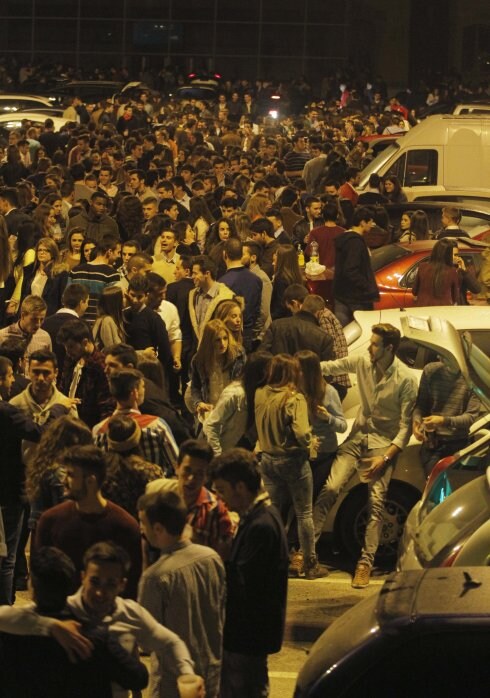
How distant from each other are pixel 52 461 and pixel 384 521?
3.26 meters

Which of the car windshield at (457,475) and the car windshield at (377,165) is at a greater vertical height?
the car windshield at (377,165)

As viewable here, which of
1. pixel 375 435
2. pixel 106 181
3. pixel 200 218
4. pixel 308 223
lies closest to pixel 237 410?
pixel 375 435

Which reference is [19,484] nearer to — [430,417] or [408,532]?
[408,532]

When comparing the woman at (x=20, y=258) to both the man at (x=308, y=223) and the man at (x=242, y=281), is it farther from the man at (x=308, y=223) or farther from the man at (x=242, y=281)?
the man at (x=308, y=223)

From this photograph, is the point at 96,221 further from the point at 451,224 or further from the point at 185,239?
the point at 451,224

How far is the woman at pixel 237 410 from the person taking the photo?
9.66 m

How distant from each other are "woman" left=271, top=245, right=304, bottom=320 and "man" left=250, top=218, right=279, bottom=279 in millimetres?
1103

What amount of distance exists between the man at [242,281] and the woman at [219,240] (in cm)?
56

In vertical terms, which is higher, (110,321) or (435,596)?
(435,596)

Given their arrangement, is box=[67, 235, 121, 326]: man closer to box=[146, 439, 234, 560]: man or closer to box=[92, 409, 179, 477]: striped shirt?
box=[92, 409, 179, 477]: striped shirt

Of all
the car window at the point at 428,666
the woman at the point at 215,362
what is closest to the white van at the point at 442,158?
the woman at the point at 215,362

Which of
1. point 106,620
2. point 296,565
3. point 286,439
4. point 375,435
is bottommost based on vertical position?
point 296,565

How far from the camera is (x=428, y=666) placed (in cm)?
483

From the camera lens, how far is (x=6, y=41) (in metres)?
52.3
